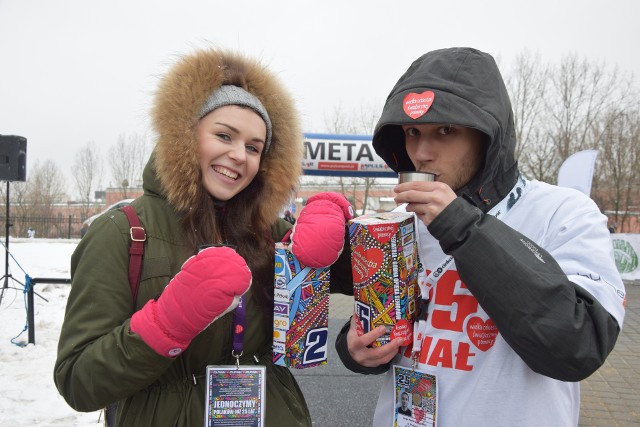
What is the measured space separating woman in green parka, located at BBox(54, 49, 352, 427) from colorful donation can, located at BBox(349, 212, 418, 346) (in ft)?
1.20

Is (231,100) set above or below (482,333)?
above

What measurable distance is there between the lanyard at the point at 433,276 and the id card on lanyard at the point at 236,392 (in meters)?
0.57

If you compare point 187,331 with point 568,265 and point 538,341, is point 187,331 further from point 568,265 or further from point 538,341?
point 568,265

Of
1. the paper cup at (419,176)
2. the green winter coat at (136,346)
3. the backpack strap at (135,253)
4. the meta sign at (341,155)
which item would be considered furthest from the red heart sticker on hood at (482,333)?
the meta sign at (341,155)

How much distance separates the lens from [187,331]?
1.33m

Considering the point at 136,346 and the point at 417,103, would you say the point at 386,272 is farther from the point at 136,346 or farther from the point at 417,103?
the point at 136,346

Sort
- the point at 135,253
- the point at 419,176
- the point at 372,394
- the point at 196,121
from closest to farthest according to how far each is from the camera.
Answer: the point at 419,176 < the point at 135,253 < the point at 196,121 < the point at 372,394

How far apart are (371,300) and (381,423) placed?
523 mm

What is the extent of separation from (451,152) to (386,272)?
1.54 ft

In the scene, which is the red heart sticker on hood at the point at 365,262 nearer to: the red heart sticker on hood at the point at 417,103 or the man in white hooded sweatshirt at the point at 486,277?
the man in white hooded sweatshirt at the point at 486,277

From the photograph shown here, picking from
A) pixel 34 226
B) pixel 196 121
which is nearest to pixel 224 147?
pixel 196 121

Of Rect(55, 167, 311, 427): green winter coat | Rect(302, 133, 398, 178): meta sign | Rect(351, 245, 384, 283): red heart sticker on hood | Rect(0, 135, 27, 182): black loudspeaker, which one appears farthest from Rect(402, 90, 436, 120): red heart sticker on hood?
Rect(0, 135, 27, 182): black loudspeaker

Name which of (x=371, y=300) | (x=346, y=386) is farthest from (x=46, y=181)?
(x=371, y=300)

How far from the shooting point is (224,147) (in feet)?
5.64
